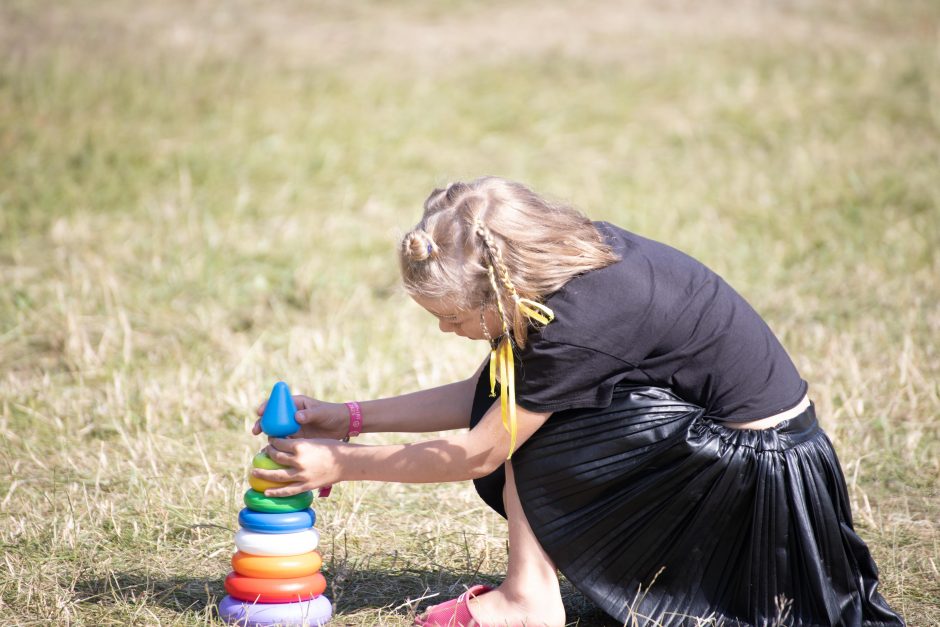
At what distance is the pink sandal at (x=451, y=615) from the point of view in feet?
9.42

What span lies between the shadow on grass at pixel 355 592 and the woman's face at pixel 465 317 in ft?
2.43

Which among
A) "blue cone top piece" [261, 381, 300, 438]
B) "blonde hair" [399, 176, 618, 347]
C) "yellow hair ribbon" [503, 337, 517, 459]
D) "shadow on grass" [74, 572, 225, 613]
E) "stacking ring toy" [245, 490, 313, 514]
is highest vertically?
"blonde hair" [399, 176, 618, 347]

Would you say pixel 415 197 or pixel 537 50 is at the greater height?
pixel 537 50

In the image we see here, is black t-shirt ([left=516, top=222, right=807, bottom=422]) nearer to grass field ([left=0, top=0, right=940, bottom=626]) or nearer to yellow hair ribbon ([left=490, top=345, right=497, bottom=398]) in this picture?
yellow hair ribbon ([left=490, top=345, right=497, bottom=398])

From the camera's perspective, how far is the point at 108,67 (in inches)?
347

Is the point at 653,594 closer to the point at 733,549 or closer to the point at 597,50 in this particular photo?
the point at 733,549

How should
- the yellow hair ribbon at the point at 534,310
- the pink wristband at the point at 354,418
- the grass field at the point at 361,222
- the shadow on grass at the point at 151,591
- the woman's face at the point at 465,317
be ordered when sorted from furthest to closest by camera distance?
the grass field at the point at 361,222, the pink wristband at the point at 354,418, the shadow on grass at the point at 151,591, the woman's face at the point at 465,317, the yellow hair ribbon at the point at 534,310

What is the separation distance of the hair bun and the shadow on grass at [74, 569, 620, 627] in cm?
93

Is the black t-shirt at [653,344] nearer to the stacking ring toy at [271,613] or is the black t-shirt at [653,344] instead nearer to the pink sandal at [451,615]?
the pink sandal at [451,615]

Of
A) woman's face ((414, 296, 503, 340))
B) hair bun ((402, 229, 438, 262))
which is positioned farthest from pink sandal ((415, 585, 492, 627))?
hair bun ((402, 229, 438, 262))

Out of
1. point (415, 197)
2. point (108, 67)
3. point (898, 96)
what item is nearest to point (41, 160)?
point (108, 67)

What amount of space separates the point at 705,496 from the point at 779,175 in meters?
5.50

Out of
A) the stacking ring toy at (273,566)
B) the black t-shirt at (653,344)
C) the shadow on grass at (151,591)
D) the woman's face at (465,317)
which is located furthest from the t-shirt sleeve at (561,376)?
the shadow on grass at (151,591)

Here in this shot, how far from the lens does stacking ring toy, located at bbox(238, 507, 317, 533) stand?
2.82 meters
